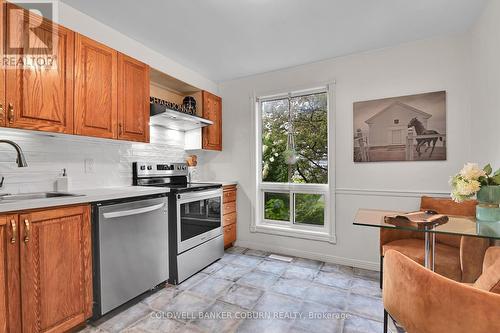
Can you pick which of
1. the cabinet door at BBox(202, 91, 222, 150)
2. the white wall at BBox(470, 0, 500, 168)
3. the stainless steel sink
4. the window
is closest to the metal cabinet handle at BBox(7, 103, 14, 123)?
the stainless steel sink

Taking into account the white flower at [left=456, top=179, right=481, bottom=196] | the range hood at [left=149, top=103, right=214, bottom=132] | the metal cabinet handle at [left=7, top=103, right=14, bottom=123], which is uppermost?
the range hood at [left=149, top=103, right=214, bottom=132]

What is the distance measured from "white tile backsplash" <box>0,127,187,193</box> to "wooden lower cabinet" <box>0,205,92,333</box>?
608 mm

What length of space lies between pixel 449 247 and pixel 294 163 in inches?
74.0

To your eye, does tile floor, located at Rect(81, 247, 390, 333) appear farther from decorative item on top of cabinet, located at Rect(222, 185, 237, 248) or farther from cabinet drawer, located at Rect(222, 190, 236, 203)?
cabinet drawer, located at Rect(222, 190, 236, 203)

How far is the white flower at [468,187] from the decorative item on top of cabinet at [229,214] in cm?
257

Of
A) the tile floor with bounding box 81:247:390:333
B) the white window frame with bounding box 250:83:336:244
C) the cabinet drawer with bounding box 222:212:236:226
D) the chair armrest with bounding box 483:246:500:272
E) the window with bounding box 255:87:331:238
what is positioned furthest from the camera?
the cabinet drawer with bounding box 222:212:236:226

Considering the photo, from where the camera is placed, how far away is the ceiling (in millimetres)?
2023

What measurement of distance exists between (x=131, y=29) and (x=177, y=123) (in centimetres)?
110

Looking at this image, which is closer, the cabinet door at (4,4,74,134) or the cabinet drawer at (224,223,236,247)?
the cabinet door at (4,4,74,134)

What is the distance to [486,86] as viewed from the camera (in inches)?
81.1

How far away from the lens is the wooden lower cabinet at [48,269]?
1399 millimetres

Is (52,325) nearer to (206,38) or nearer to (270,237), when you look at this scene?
(270,237)

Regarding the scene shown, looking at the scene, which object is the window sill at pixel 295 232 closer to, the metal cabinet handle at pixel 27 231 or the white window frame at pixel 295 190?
the white window frame at pixel 295 190

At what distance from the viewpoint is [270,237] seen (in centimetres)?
347
